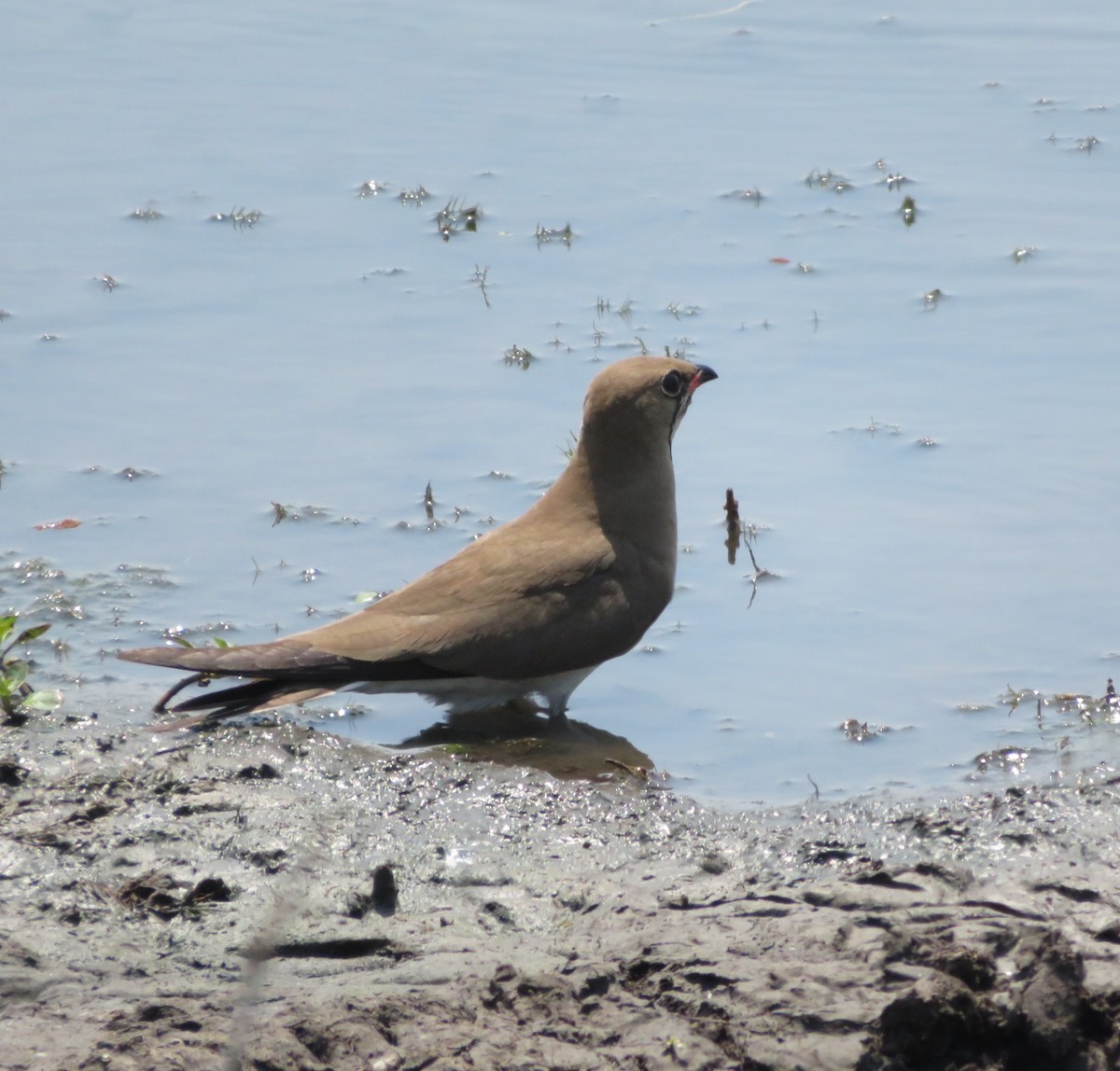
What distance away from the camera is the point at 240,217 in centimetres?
977

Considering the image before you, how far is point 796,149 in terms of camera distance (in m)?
10.6

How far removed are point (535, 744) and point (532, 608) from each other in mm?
443

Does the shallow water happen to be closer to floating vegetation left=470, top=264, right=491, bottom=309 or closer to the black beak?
floating vegetation left=470, top=264, right=491, bottom=309

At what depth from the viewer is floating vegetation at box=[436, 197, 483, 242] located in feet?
31.8

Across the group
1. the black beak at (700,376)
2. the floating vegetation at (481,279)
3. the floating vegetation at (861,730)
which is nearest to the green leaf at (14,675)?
the black beak at (700,376)

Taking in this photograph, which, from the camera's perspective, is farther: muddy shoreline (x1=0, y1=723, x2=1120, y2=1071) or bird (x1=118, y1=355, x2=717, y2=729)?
bird (x1=118, y1=355, x2=717, y2=729)

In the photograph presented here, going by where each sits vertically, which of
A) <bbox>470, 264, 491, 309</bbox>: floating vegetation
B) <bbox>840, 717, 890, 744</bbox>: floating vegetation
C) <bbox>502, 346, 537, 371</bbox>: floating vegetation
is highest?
<bbox>470, 264, 491, 309</bbox>: floating vegetation

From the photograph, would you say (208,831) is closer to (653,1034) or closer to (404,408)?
(653,1034)

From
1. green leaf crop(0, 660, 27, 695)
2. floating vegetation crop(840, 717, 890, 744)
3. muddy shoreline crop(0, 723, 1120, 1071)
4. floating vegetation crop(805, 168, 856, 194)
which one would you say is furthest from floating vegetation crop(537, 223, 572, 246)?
green leaf crop(0, 660, 27, 695)

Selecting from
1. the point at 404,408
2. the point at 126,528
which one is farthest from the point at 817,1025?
the point at 404,408

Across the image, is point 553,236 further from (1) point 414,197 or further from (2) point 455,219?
(1) point 414,197

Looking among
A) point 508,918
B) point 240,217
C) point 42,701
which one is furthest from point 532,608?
point 240,217

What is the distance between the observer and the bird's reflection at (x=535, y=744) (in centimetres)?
547

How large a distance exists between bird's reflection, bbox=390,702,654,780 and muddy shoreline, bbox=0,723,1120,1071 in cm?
20
